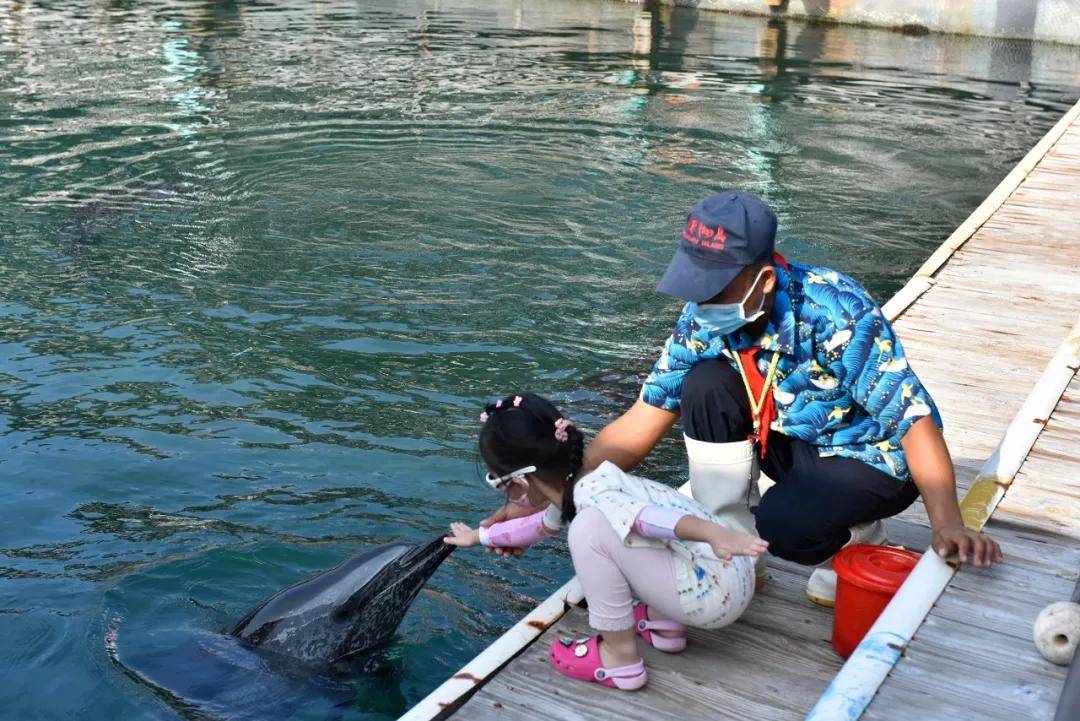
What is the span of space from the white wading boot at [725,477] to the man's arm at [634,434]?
0.16m

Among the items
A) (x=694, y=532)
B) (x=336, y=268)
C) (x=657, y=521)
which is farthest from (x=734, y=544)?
(x=336, y=268)

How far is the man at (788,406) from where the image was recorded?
3.34 m

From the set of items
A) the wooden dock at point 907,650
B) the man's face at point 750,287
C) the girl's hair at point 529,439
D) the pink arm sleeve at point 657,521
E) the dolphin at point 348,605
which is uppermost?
the man's face at point 750,287

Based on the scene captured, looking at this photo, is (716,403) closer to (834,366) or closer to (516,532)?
(834,366)

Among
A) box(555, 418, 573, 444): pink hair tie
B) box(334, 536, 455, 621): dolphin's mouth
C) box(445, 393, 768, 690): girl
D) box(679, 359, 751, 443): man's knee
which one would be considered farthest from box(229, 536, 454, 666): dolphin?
box(679, 359, 751, 443): man's knee

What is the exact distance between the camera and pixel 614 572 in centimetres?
338

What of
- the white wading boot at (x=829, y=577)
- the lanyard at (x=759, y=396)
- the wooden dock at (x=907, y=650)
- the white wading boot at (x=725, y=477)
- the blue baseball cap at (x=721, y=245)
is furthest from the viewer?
the white wading boot at (x=829, y=577)

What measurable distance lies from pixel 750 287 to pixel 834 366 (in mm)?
341

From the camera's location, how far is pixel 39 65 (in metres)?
17.0

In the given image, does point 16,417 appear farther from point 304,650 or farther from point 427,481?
point 304,650

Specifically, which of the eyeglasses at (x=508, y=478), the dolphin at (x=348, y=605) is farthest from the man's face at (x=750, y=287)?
the dolphin at (x=348, y=605)

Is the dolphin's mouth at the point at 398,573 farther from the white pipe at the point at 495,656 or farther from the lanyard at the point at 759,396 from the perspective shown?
the lanyard at the point at 759,396

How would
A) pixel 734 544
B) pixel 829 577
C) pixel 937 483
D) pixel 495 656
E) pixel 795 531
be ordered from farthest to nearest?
pixel 829 577
pixel 795 531
pixel 495 656
pixel 937 483
pixel 734 544

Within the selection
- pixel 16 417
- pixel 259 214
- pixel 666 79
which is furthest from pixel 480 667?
pixel 666 79
